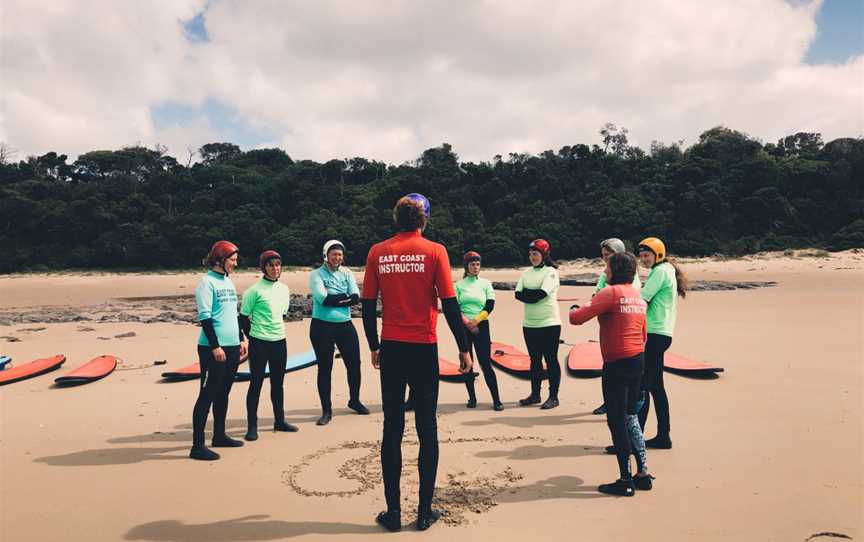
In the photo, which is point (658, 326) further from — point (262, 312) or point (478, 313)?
point (262, 312)

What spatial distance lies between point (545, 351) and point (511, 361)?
5.74ft

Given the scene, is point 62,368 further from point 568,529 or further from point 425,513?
point 568,529

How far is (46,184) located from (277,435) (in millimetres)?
58570

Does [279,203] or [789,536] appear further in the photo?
[279,203]

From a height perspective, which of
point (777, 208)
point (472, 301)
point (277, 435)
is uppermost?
point (777, 208)

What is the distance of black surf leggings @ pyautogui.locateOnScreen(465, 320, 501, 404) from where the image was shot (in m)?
5.60

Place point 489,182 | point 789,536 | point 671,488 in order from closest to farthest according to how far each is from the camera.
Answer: point 789,536 → point 671,488 → point 489,182

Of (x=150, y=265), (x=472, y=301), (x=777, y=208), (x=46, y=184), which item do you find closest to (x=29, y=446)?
(x=472, y=301)

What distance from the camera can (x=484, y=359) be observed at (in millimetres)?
5730

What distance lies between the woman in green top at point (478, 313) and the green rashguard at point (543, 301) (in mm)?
410

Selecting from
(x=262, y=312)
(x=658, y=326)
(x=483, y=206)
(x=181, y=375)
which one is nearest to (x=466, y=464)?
(x=658, y=326)

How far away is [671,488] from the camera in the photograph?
3.54m

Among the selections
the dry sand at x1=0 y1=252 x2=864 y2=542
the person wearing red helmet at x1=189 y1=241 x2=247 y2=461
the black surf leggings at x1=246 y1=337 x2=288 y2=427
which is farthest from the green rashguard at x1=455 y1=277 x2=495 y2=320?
the person wearing red helmet at x1=189 y1=241 x2=247 y2=461

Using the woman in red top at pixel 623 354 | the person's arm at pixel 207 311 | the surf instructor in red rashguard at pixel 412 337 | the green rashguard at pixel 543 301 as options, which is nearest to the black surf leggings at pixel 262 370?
the person's arm at pixel 207 311
